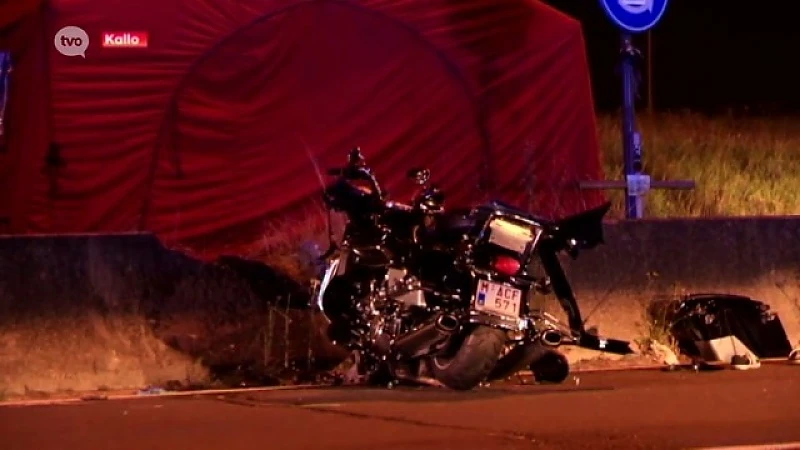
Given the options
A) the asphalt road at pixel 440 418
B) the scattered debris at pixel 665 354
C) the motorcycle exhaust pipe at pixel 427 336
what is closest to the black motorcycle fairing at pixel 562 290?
the asphalt road at pixel 440 418

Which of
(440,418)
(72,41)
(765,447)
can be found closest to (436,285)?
(440,418)

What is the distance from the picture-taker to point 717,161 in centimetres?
1836

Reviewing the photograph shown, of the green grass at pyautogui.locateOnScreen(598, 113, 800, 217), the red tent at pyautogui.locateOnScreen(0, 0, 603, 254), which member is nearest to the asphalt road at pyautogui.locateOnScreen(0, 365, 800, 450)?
the red tent at pyautogui.locateOnScreen(0, 0, 603, 254)

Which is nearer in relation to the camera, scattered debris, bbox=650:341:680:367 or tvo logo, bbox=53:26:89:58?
scattered debris, bbox=650:341:680:367

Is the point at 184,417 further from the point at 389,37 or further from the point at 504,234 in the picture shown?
the point at 389,37

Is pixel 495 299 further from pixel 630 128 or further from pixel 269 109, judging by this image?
pixel 269 109

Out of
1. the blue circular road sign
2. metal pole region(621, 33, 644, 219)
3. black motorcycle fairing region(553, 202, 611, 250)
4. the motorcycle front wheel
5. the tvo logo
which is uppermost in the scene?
the blue circular road sign

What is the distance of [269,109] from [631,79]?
3269 millimetres

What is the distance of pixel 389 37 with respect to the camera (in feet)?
48.1

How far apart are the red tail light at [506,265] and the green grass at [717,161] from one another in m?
5.59

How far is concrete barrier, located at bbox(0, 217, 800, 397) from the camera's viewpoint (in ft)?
33.8

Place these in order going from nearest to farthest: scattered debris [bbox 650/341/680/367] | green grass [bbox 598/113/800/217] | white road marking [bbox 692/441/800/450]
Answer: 1. white road marking [bbox 692/441/800/450]
2. scattered debris [bbox 650/341/680/367]
3. green grass [bbox 598/113/800/217]

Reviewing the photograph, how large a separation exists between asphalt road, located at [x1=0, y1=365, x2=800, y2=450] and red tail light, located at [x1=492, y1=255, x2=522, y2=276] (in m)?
0.76

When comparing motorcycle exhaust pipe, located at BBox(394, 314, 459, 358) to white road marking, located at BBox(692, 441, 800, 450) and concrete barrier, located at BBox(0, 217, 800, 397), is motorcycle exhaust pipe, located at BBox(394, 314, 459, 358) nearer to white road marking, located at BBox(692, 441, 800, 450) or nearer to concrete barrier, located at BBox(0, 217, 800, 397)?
concrete barrier, located at BBox(0, 217, 800, 397)
